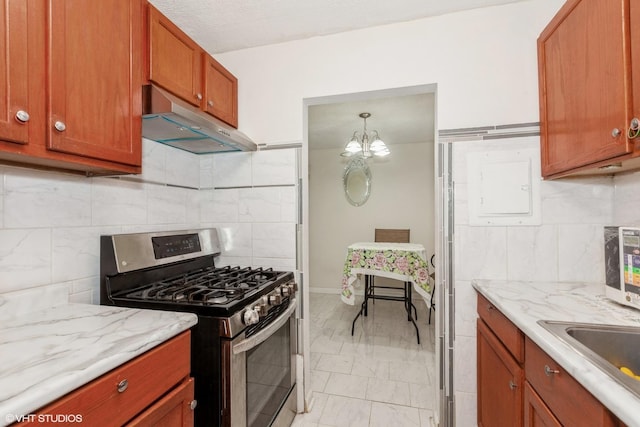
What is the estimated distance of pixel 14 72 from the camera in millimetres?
816

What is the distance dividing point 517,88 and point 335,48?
107 centimetres

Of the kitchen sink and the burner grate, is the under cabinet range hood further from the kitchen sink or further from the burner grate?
the kitchen sink

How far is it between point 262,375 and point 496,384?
1080 millimetres

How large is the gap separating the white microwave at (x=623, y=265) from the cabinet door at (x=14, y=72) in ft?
6.74

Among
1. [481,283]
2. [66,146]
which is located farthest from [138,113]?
[481,283]

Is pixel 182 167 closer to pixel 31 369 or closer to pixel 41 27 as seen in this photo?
pixel 41 27

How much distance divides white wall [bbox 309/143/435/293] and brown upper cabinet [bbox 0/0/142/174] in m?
3.54

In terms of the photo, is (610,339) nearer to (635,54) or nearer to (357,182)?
(635,54)

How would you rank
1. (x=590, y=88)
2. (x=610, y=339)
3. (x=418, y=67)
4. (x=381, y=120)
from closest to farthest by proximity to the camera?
(x=610, y=339)
(x=590, y=88)
(x=418, y=67)
(x=381, y=120)

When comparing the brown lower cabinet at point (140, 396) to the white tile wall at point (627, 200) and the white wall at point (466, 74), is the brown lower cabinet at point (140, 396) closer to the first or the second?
the white wall at point (466, 74)

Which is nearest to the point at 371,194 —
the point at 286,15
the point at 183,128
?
the point at 286,15

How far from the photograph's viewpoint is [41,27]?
2.92 ft

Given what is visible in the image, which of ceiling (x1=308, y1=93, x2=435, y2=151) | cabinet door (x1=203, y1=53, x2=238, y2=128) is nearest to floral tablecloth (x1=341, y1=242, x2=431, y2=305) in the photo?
ceiling (x1=308, y1=93, x2=435, y2=151)

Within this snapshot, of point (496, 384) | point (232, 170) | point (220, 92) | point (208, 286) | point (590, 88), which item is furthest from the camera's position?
point (232, 170)
